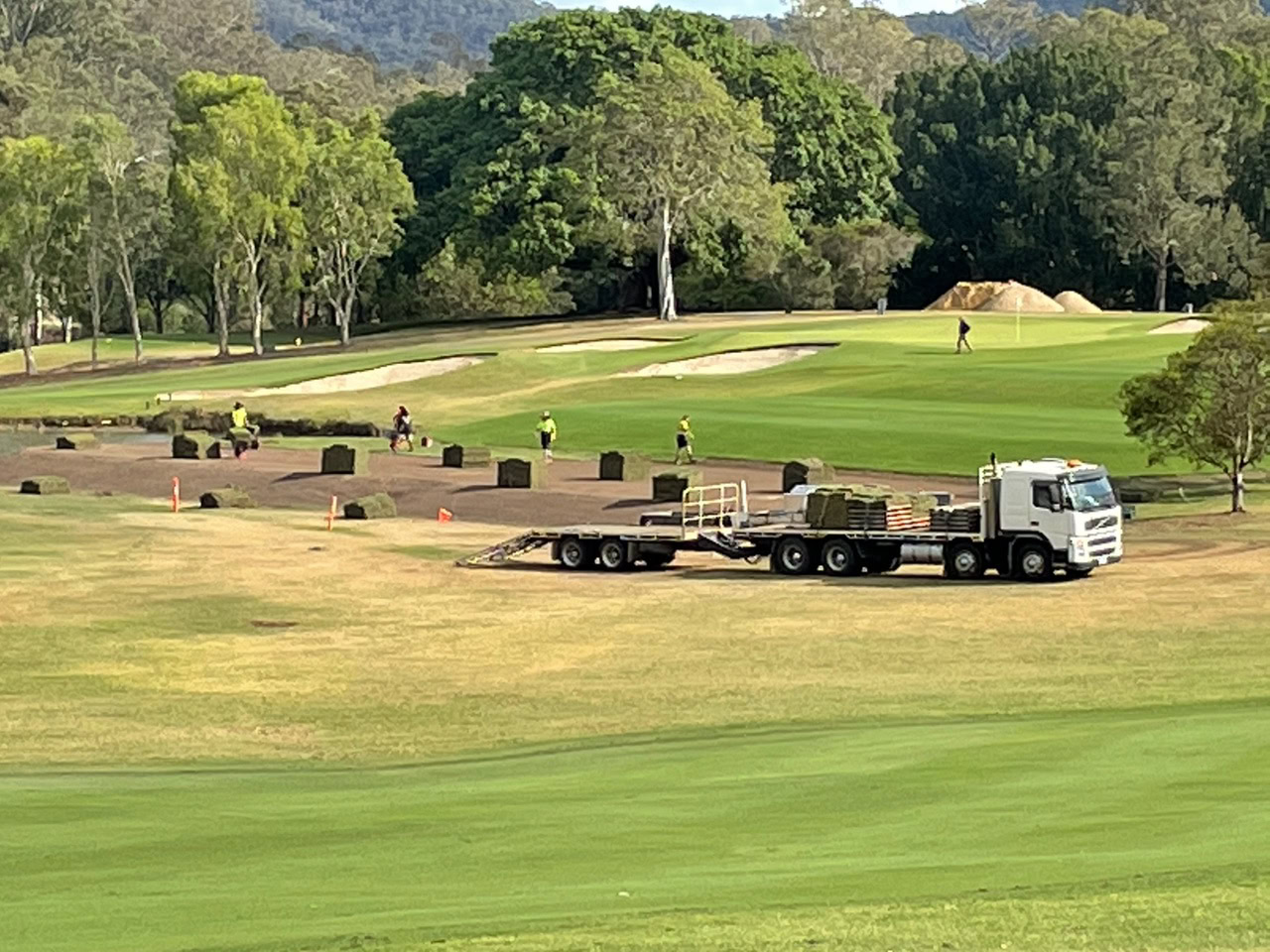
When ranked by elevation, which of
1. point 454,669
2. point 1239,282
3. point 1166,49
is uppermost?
point 1166,49

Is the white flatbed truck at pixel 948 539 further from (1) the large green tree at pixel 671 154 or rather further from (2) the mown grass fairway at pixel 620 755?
(1) the large green tree at pixel 671 154

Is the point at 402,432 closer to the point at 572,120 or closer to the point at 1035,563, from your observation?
the point at 1035,563

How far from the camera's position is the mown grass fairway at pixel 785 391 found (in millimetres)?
72375

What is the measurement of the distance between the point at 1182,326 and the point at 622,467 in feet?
170

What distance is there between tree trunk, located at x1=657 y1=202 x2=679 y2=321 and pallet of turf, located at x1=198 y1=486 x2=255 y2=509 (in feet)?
213

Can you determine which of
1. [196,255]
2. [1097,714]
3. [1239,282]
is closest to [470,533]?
[1097,714]

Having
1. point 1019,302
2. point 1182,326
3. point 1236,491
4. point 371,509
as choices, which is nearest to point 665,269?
point 1019,302

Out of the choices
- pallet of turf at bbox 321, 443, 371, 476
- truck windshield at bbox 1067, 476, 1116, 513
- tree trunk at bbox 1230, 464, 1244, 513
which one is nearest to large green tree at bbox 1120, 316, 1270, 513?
tree trunk at bbox 1230, 464, 1244, 513

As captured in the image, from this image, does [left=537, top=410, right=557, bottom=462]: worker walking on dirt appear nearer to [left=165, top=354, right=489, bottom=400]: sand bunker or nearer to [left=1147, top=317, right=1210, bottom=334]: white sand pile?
[left=165, top=354, right=489, bottom=400]: sand bunker

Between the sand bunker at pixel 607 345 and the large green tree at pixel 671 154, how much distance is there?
12778 mm

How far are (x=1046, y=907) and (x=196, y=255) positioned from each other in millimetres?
118080

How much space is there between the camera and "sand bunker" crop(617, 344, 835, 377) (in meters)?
99.6

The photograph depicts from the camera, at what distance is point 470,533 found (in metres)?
54.9

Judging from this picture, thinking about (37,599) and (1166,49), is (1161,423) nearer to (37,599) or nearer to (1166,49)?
(37,599)
